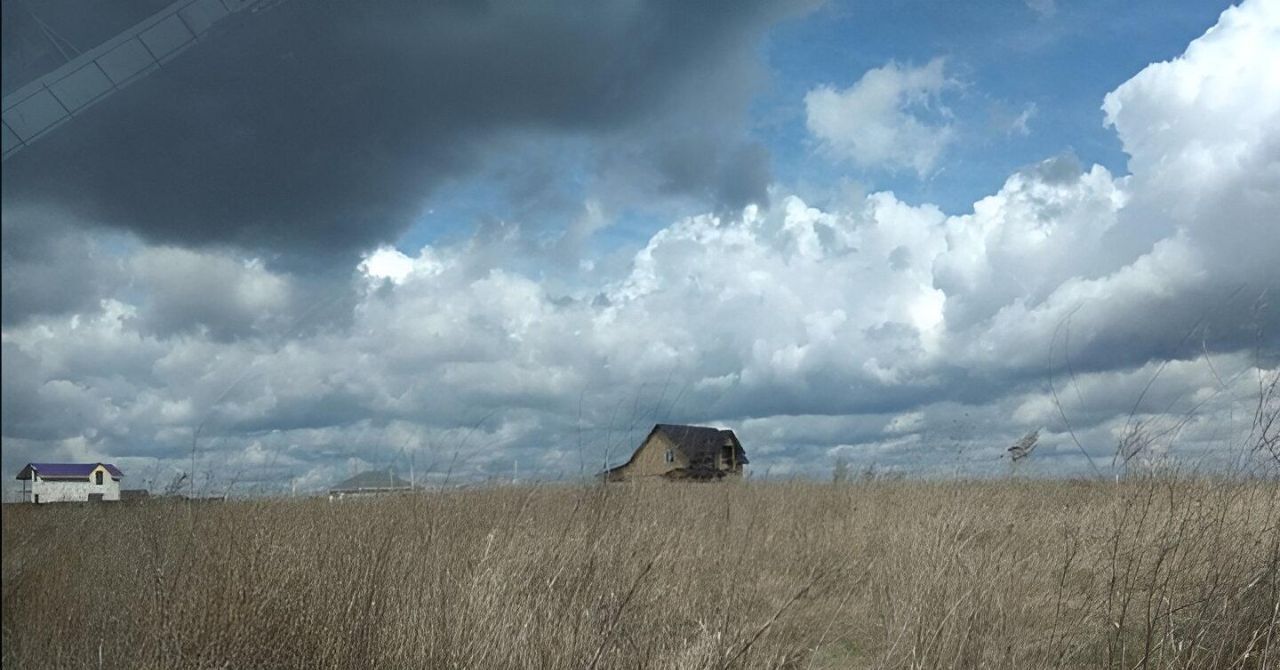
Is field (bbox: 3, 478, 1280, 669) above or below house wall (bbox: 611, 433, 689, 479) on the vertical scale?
below

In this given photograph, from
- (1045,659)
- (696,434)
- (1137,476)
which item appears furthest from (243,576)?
(696,434)

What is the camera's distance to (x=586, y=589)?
4.43 meters

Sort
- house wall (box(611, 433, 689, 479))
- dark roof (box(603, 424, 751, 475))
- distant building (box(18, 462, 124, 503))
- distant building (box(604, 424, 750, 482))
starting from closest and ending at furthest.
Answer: distant building (box(18, 462, 124, 503)), house wall (box(611, 433, 689, 479)), distant building (box(604, 424, 750, 482)), dark roof (box(603, 424, 751, 475))

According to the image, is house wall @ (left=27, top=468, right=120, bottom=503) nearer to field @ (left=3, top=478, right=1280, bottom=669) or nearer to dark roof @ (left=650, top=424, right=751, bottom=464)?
field @ (left=3, top=478, right=1280, bottom=669)

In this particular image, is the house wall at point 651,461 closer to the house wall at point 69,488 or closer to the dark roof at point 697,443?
the dark roof at point 697,443

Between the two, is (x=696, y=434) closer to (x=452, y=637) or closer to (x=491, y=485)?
(x=491, y=485)

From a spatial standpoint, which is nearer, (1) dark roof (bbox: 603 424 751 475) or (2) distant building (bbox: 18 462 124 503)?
(2) distant building (bbox: 18 462 124 503)

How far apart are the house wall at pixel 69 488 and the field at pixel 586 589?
0.48 ft

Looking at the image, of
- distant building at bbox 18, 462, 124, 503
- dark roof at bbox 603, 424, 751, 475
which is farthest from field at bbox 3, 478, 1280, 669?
dark roof at bbox 603, 424, 751, 475

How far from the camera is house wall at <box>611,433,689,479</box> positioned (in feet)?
23.3

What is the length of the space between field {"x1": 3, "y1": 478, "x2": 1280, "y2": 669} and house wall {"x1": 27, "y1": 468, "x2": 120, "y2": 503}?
147 millimetres

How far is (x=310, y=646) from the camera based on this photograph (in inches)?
150

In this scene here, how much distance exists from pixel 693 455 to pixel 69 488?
13.3m

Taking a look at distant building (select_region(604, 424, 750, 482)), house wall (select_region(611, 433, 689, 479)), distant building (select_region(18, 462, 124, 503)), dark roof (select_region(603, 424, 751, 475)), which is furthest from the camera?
dark roof (select_region(603, 424, 751, 475))
